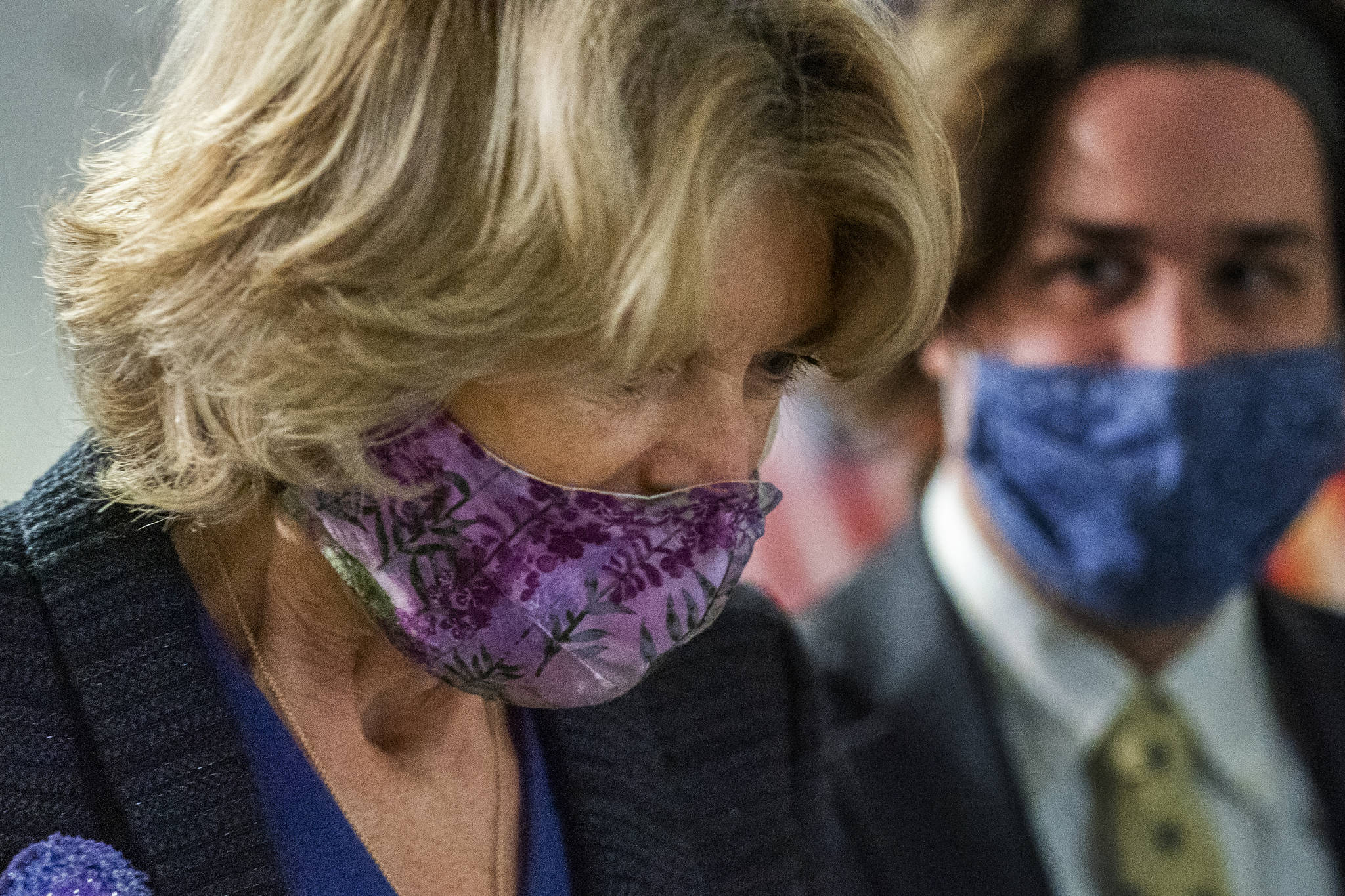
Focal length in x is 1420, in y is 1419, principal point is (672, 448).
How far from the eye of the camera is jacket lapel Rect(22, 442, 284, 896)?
109cm

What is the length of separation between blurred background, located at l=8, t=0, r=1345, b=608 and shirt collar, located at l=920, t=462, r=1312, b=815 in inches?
6.1

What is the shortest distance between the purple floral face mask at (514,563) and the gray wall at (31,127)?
60cm

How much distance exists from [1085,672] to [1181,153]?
835 mm

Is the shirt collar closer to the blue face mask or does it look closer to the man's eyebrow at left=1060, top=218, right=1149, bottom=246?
the blue face mask

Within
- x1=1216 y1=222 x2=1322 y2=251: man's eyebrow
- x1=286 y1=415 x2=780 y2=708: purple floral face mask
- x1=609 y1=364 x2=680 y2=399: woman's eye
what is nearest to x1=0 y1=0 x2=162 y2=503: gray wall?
x1=286 y1=415 x2=780 y2=708: purple floral face mask

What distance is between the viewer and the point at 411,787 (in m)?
1.32

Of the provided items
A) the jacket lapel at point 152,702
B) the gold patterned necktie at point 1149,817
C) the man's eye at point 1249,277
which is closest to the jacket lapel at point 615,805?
the jacket lapel at point 152,702

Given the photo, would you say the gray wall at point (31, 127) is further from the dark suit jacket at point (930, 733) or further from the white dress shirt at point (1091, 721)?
the white dress shirt at point (1091, 721)

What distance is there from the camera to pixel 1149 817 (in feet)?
7.50

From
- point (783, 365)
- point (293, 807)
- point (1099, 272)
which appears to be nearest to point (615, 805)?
point (293, 807)

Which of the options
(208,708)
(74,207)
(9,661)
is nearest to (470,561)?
(208,708)

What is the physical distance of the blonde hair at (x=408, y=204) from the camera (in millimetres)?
1027

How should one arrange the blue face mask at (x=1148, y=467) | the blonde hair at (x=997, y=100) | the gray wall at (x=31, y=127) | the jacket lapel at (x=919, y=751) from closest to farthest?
the gray wall at (x=31, y=127)
the jacket lapel at (x=919, y=751)
the blue face mask at (x=1148, y=467)
the blonde hair at (x=997, y=100)

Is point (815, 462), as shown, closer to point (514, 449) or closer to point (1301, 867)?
point (1301, 867)
